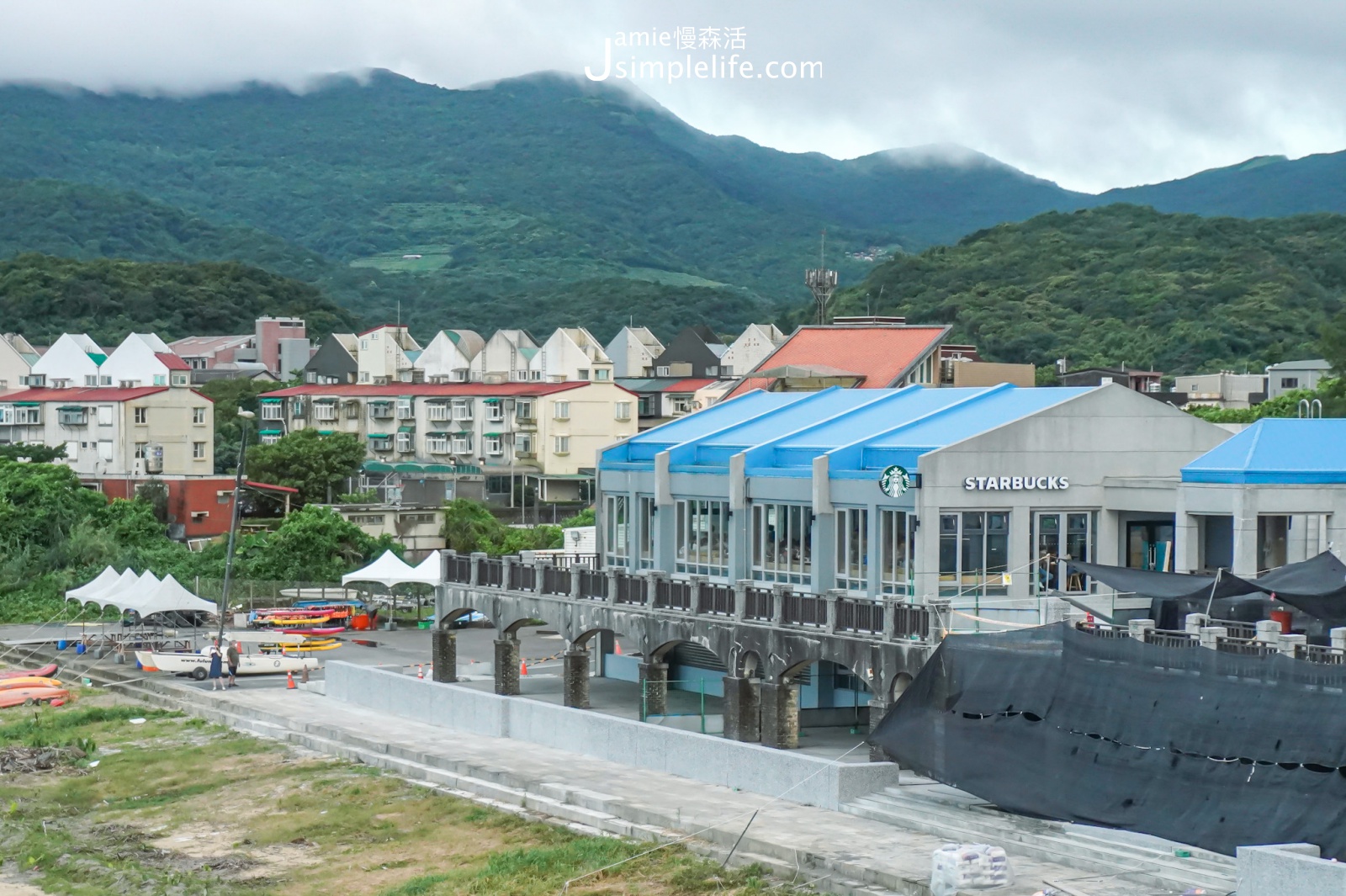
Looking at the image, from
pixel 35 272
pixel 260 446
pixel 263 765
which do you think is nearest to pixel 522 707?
pixel 263 765

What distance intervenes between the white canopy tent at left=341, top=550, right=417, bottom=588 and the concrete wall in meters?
44.2

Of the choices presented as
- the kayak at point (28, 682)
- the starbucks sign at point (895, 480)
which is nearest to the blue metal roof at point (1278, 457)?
the starbucks sign at point (895, 480)

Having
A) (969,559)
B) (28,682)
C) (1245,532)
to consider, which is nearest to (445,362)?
(28,682)

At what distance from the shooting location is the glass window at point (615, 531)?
49.2m

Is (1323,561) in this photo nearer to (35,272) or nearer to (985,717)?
(985,717)

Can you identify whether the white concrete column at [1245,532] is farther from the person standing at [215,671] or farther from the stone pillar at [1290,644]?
the person standing at [215,671]

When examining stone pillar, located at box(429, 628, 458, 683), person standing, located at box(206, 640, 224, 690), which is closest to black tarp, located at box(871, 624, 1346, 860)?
stone pillar, located at box(429, 628, 458, 683)

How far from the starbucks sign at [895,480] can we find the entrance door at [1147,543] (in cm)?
511

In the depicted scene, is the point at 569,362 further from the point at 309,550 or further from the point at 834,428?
the point at 834,428

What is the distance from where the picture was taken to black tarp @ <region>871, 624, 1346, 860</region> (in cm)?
2617

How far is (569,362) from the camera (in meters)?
130

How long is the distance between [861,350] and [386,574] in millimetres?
20154

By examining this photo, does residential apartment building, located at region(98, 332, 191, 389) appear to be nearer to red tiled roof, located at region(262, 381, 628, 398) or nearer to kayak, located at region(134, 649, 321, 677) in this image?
red tiled roof, located at region(262, 381, 628, 398)

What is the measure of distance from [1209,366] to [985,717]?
389 feet
